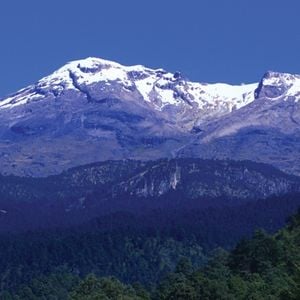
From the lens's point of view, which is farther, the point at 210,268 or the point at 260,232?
the point at 260,232

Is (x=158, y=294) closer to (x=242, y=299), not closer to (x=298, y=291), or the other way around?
(x=242, y=299)

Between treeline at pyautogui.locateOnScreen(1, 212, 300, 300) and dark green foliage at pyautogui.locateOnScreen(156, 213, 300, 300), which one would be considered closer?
dark green foliage at pyautogui.locateOnScreen(156, 213, 300, 300)

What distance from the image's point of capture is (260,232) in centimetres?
12888

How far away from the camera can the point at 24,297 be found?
523 ft

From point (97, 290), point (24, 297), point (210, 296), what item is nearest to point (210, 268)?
point (97, 290)

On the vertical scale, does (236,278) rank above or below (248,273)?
below

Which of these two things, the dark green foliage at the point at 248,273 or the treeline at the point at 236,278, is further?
the treeline at the point at 236,278

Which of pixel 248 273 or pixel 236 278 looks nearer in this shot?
pixel 236 278

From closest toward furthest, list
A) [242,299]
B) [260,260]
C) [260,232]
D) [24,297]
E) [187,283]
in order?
1. [242,299]
2. [187,283]
3. [260,260]
4. [260,232]
5. [24,297]

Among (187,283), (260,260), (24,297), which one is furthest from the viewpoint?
(24,297)

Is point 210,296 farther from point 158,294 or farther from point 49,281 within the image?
point 49,281

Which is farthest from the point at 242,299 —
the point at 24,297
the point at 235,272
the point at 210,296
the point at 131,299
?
the point at 24,297

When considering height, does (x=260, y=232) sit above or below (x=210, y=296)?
above

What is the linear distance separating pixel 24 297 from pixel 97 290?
3927 centimetres
